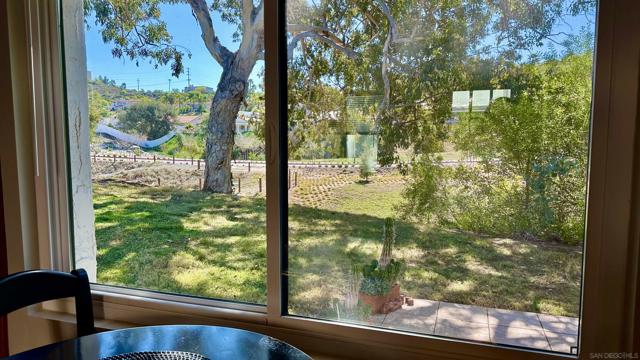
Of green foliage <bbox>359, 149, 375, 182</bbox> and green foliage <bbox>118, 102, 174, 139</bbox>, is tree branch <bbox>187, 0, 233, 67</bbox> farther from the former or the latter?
green foliage <bbox>359, 149, 375, 182</bbox>

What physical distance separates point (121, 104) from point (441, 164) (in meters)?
1.21

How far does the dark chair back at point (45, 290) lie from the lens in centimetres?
114

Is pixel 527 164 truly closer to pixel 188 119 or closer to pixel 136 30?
pixel 188 119

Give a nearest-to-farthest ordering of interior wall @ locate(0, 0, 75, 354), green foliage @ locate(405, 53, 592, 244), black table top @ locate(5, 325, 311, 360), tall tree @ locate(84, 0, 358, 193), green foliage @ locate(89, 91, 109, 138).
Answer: black table top @ locate(5, 325, 311, 360), green foliage @ locate(405, 53, 592, 244), tall tree @ locate(84, 0, 358, 193), interior wall @ locate(0, 0, 75, 354), green foliage @ locate(89, 91, 109, 138)

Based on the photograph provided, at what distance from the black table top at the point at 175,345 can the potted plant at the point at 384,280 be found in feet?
1.18

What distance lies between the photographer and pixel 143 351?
40.6 inches

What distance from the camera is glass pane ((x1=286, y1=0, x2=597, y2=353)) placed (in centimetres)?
114

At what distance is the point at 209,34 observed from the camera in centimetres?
143

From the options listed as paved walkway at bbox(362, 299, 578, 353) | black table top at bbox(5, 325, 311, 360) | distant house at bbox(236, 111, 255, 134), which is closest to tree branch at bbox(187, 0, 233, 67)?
distant house at bbox(236, 111, 255, 134)

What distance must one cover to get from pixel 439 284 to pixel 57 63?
A: 5.21 ft

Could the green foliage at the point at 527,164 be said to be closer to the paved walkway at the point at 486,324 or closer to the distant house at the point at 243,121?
the paved walkway at the point at 486,324

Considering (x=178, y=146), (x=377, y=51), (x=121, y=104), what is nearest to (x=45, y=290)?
(x=178, y=146)

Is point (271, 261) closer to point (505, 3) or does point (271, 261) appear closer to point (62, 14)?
point (505, 3)

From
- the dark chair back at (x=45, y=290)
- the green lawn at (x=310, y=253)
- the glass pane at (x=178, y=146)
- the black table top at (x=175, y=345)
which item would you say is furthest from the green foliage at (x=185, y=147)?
the black table top at (x=175, y=345)
